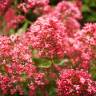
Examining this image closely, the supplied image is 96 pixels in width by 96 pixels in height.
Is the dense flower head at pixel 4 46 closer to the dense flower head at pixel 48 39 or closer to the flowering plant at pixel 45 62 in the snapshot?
the flowering plant at pixel 45 62

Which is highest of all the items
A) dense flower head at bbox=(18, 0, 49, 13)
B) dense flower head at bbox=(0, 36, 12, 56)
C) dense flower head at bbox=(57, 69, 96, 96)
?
dense flower head at bbox=(18, 0, 49, 13)

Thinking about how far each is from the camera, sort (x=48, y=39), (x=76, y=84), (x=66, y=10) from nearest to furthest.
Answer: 1. (x=76, y=84)
2. (x=48, y=39)
3. (x=66, y=10)

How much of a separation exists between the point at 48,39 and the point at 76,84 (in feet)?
2.41

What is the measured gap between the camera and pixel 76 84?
509cm

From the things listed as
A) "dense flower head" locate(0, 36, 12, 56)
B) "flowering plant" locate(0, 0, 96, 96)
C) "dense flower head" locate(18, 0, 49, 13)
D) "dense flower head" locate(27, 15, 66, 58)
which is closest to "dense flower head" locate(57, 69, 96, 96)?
"flowering plant" locate(0, 0, 96, 96)

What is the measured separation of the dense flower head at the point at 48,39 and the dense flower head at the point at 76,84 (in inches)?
16.7

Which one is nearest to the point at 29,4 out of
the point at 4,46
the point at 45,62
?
the point at 45,62

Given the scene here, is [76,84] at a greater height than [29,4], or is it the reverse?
[29,4]

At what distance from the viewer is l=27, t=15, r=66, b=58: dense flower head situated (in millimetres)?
5402

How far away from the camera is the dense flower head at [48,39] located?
213 inches

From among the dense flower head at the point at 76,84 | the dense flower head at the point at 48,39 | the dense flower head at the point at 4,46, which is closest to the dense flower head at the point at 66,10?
the dense flower head at the point at 48,39

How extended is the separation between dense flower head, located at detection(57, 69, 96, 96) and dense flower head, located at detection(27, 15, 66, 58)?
42 centimetres

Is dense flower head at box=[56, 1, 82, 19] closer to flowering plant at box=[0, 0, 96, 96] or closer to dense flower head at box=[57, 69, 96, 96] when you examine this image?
flowering plant at box=[0, 0, 96, 96]

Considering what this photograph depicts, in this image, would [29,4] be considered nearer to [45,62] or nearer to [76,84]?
[45,62]
